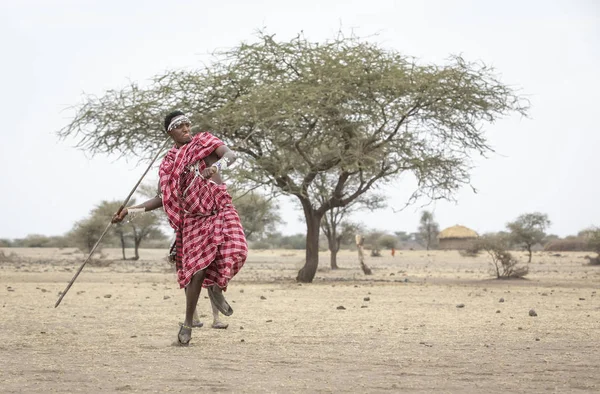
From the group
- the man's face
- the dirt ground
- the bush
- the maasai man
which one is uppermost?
the bush

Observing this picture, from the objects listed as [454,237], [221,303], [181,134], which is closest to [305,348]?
[221,303]

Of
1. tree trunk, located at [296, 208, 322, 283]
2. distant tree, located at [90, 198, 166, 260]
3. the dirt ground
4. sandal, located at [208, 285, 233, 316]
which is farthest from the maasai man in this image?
distant tree, located at [90, 198, 166, 260]

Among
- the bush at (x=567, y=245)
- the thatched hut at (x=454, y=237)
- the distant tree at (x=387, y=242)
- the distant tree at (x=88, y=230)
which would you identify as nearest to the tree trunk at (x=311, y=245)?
the distant tree at (x=88, y=230)

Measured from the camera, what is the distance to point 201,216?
8.52 m

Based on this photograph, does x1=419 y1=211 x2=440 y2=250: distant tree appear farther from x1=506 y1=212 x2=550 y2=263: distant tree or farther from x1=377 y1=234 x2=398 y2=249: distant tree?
x1=506 y1=212 x2=550 y2=263: distant tree

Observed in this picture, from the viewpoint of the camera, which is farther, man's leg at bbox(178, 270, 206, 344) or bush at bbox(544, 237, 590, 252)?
bush at bbox(544, 237, 590, 252)

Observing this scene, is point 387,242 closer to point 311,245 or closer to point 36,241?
point 36,241

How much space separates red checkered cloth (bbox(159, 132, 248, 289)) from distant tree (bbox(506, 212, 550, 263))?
1663 inches

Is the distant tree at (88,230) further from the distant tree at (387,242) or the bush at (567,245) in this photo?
the bush at (567,245)

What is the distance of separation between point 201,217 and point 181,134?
2.77 feet

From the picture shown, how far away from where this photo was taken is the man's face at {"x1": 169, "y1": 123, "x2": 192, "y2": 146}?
28.7ft

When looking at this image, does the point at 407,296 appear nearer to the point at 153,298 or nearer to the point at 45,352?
the point at 153,298

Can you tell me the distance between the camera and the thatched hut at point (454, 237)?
79.2 meters

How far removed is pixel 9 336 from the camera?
29.7 ft
